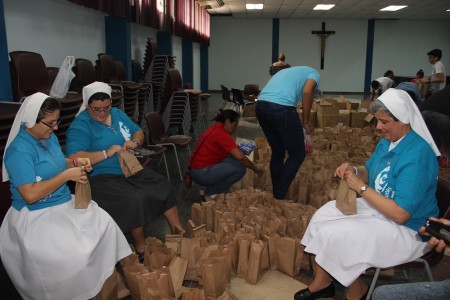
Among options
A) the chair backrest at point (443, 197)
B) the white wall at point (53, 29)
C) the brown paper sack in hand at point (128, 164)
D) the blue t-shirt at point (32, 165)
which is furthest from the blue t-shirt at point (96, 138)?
the chair backrest at point (443, 197)

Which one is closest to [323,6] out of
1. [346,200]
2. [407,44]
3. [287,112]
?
[407,44]

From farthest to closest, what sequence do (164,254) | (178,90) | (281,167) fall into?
(178,90), (281,167), (164,254)

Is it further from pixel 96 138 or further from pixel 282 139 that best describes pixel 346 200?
pixel 96 138

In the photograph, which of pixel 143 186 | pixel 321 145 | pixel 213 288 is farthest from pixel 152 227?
pixel 321 145

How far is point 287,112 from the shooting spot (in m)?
3.25

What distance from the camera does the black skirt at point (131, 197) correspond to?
2.40 metres

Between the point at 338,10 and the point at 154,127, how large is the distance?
10.7m

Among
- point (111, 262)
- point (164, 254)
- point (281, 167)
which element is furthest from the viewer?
point (281, 167)

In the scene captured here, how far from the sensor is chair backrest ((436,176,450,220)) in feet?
6.09

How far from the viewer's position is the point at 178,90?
625cm

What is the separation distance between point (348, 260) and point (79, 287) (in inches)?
50.0

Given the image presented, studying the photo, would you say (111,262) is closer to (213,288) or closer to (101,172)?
(213,288)

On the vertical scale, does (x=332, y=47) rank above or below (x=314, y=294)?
above

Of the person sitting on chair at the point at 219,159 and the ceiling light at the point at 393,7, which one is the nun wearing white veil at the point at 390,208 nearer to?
the person sitting on chair at the point at 219,159
